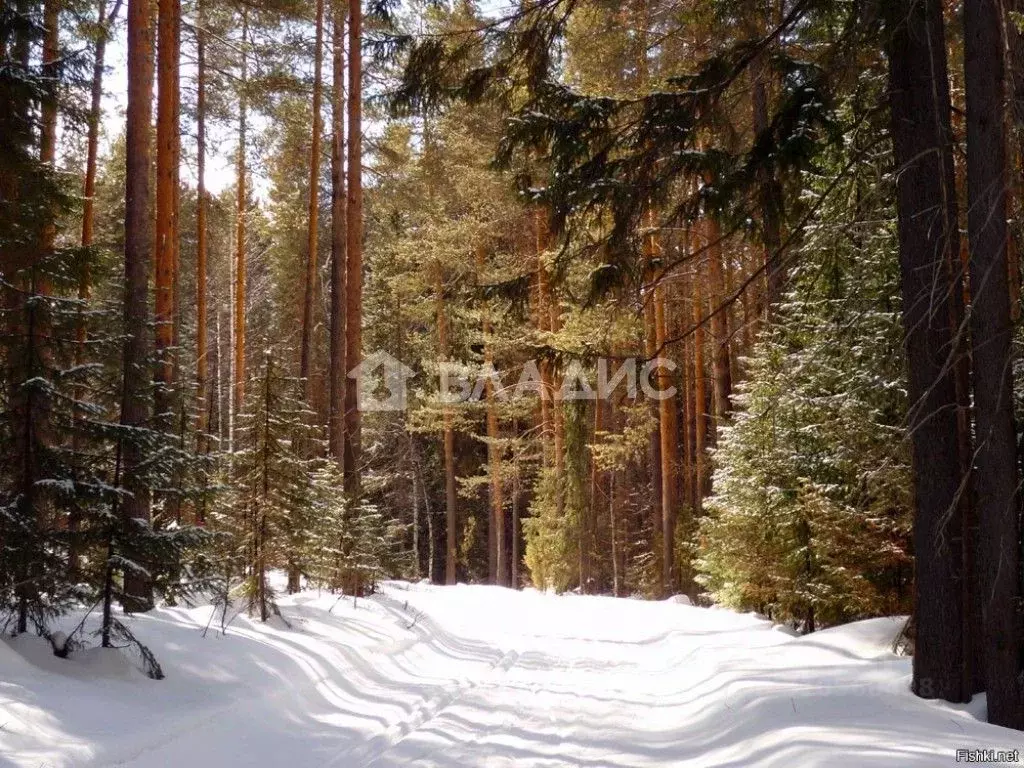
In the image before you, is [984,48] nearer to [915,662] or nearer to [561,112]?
[561,112]

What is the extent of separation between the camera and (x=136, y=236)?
10.4 metres

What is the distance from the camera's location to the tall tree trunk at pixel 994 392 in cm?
611

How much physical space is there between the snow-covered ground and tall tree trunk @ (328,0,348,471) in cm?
447

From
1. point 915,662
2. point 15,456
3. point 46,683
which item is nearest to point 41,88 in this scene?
point 15,456

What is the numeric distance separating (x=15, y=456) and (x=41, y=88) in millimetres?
4141

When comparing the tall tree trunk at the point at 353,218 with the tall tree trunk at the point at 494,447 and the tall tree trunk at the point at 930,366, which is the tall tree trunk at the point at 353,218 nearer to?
the tall tree trunk at the point at 494,447

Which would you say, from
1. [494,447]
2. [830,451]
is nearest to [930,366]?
[830,451]

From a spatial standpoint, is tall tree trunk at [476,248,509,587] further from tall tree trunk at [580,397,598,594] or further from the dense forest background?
the dense forest background

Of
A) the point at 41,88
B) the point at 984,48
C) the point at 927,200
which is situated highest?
the point at 41,88

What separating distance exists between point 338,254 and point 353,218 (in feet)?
2.43

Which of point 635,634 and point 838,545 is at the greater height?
point 838,545

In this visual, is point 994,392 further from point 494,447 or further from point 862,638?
point 494,447

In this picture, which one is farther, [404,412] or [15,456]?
[404,412]

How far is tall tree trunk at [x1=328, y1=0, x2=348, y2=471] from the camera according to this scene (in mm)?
15672
